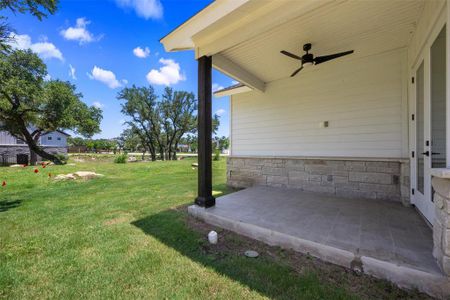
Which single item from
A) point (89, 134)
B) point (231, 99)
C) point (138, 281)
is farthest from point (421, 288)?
point (89, 134)

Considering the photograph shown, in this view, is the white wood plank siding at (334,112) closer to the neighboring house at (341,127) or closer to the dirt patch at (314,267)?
the neighboring house at (341,127)

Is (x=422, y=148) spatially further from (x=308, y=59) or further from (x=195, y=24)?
(x=195, y=24)

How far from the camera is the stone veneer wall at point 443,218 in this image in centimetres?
149

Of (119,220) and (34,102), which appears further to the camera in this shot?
(34,102)

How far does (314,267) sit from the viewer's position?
6.41 ft

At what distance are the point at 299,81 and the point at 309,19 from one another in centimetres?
206

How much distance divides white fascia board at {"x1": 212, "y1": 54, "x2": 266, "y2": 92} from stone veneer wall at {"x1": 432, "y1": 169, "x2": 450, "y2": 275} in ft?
11.5

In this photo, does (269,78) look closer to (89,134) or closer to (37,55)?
(37,55)

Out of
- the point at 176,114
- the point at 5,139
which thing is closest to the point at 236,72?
the point at 176,114

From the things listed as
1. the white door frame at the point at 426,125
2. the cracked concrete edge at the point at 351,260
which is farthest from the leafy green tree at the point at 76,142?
Answer: the white door frame at the point at 426,125

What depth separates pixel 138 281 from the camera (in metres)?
1.75

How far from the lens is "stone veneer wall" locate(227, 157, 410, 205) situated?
372 cm

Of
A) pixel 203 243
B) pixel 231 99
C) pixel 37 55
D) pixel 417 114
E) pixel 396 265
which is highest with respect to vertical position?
pixel 37 55

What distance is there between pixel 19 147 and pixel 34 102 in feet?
35.4
